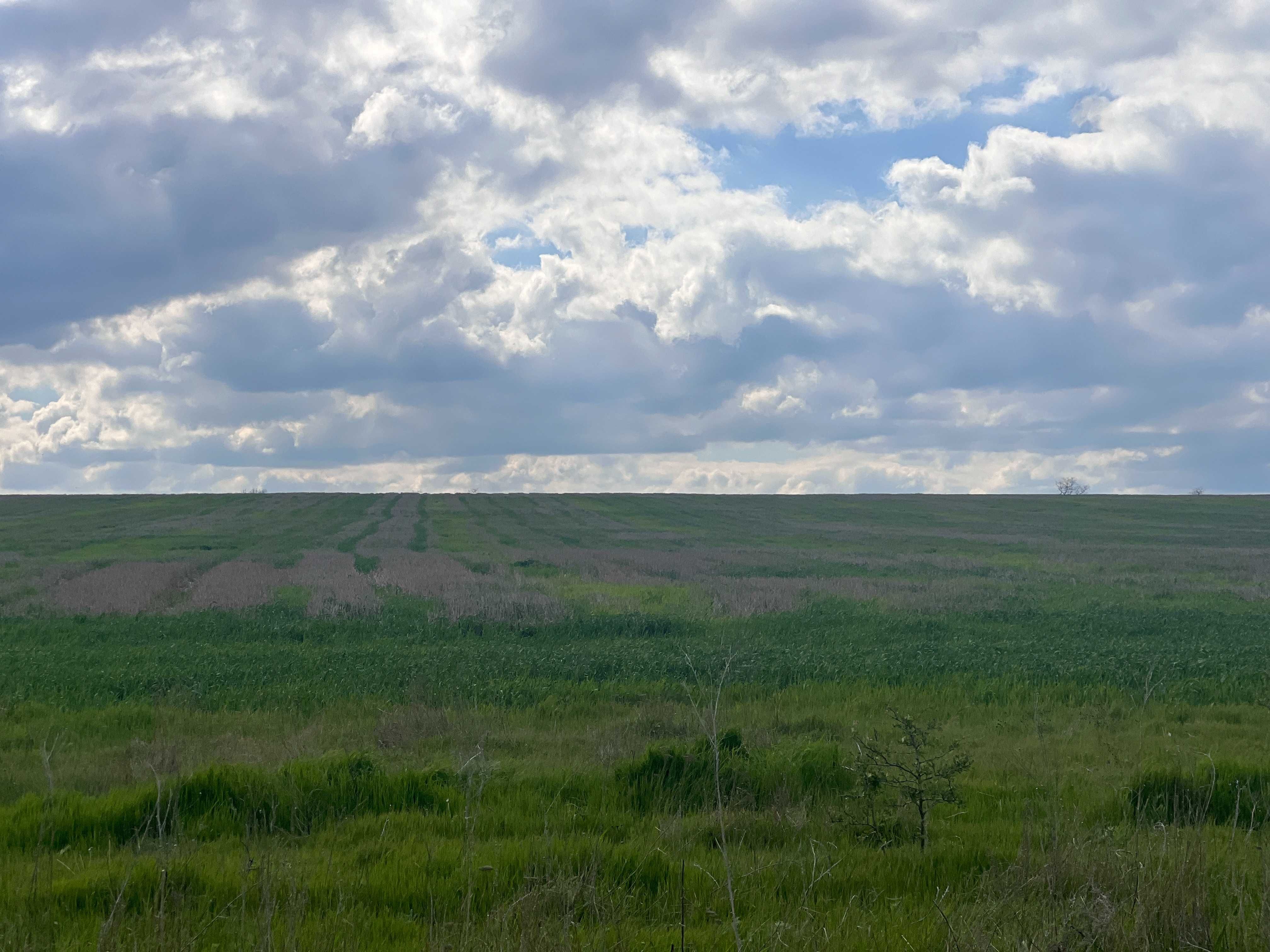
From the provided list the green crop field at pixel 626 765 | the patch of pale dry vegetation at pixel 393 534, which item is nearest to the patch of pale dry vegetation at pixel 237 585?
the green crop field at pixel 626 765

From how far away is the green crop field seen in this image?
5059 mm

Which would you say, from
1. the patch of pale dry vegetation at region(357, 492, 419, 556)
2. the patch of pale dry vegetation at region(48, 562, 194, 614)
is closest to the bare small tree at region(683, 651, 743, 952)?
the patch of pale dry vegetation at region(48, 562, 194, 614)

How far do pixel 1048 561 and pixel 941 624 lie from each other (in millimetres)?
21666

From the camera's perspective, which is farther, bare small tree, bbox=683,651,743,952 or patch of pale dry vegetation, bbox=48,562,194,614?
patch of pale dry vegetation, bbox=48,562,194,614

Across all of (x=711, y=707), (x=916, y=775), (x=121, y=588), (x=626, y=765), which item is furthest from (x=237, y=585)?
(x=916, y=775)

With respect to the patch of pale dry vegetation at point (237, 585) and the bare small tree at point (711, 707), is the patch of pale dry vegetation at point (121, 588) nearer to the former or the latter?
the patch of pale dry vegetation at point (237, 585)

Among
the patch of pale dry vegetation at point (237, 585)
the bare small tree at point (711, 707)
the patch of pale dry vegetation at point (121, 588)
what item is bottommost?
the patch of pale dry vegetation at point (121, 588)

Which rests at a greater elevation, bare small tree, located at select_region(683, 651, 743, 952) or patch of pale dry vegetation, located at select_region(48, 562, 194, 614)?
bare small tree, located at select_region(683, 651, 743, 952)

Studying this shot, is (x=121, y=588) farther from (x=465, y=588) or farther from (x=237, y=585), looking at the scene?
(x=465, y=588)

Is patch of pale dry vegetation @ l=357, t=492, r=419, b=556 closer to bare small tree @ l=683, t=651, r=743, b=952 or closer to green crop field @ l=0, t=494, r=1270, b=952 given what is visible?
green crop field @ l=0, t=494, r=1270, b=952

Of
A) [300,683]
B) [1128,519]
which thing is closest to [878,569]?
[300,683]

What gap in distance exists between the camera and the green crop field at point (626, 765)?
5.06 metres

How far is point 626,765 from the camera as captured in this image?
855 cm

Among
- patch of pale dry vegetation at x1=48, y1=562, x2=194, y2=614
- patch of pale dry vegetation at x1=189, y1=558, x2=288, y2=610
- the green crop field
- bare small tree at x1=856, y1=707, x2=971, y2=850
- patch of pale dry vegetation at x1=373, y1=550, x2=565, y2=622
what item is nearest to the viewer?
the green crop field
